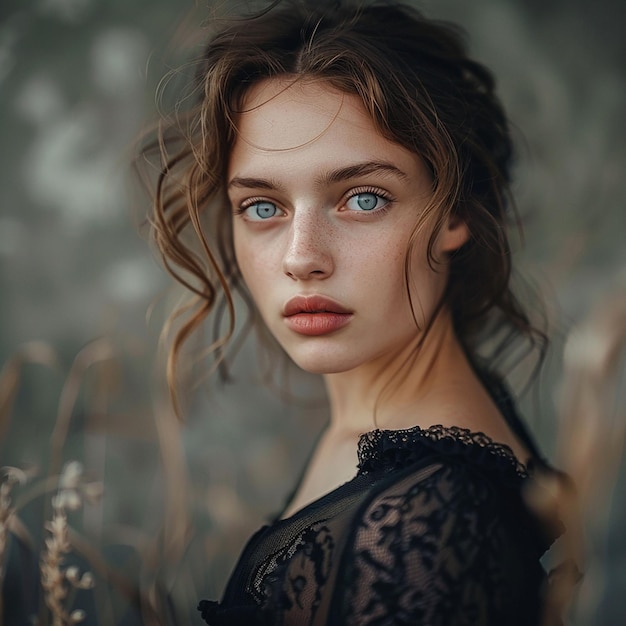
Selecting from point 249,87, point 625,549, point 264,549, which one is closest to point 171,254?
point 249,87

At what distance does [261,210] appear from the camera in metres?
1.27

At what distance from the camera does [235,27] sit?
4.25 ft

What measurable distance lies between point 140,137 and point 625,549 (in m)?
1.52

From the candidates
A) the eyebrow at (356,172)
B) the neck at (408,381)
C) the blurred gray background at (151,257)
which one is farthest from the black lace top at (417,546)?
the blurred gray background at (151,257)

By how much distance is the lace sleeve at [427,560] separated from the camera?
36.2 inches

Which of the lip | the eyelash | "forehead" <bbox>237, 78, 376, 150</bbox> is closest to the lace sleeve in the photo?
the lip

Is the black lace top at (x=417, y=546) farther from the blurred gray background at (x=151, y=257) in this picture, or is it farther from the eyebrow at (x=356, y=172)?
the blurred gray background at (x=151, y=257)

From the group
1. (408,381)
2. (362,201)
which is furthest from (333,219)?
(408,381)

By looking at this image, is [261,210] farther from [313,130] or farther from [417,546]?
[417,546]

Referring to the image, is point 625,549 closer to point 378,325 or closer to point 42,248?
point 378,325

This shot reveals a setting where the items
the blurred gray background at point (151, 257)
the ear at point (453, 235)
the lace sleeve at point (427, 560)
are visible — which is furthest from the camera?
the blurred gray background at point (151, 257)

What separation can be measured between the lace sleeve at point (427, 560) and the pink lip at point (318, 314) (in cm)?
31

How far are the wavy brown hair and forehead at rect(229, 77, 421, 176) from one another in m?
0.02

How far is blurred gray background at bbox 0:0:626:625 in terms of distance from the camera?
1795 mm
